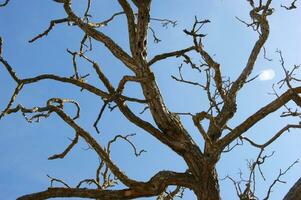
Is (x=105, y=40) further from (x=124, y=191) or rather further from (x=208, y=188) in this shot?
(x=208, y=188)

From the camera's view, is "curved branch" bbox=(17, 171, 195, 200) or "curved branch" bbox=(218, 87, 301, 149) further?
"curved branch" bbox=(218, 87, 301, 149)

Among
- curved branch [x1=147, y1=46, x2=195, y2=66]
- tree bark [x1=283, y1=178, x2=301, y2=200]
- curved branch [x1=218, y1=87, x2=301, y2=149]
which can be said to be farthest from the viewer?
curved branch [x1=147, y1=46, x2=195, y2=66]

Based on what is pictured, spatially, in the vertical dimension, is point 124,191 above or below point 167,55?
below

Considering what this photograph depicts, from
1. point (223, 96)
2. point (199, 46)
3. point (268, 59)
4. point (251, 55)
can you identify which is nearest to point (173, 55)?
point (199, 46)

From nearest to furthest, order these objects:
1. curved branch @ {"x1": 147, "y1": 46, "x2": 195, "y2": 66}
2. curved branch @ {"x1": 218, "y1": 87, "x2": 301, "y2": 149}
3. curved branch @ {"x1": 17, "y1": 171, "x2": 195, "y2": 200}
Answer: curved branch @ {"x1": 17, "y1": 171, "x2": 195, "y2": 200}, curved branch @ {"x1": 218, "y1": 87, "x2": 301, "y2": 149}, curved branch @ {"x1": 147, "y1": 46, "x2": 195, "y2": 66}

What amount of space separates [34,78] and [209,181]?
2.48 metres

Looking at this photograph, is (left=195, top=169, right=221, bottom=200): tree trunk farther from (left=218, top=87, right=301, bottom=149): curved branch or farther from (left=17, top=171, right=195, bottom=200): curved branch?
(left=218, top=87, right=301, bottom=149): curved branch

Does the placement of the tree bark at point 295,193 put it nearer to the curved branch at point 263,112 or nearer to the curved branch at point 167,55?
the curved branch at point 263,112

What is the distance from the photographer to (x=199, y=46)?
5.89 meters

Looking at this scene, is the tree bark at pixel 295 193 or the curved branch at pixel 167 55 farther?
the curved branch at pixel 167 55

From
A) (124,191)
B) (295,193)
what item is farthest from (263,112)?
(124,191)

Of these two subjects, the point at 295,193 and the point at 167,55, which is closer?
the point at 295,193

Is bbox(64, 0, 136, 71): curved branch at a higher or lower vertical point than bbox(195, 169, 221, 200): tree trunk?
higher

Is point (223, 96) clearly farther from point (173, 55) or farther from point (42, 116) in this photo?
point (42, 116)
